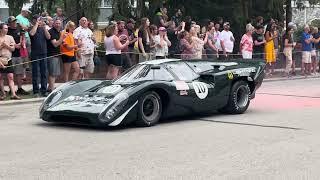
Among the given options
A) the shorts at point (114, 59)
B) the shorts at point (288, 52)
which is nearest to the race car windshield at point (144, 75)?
the shorts at point (114, 59)

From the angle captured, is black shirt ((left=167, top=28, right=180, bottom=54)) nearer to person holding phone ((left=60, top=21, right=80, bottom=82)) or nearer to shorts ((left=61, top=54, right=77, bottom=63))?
person holding phone ((left=60, top=21, right=80, bottom=82))

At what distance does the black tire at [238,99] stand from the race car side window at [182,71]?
38.8 inches

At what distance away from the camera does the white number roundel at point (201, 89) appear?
10688mm

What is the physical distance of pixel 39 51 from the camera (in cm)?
1452

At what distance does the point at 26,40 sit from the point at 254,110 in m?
7.03

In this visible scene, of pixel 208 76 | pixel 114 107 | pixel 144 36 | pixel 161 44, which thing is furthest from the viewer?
pixel 144 36

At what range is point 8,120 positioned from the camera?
433 inches

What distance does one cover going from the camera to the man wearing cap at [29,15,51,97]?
14.4 metres

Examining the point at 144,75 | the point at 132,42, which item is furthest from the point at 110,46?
the point at 144,75

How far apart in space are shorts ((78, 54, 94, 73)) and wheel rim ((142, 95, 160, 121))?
613cm

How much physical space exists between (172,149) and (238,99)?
13.8 feet

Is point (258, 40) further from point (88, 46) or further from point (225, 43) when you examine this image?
point (88, 46)

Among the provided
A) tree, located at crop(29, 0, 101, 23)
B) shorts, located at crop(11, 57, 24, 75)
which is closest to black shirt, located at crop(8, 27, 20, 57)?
shorts, located at crop(11, 57, 24, 75)

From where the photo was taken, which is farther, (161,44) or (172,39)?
(172,39)
